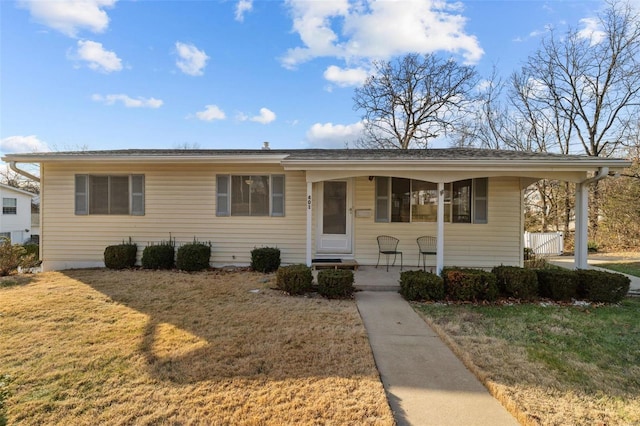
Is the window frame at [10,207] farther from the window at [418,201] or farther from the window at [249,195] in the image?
the window at [418,201]

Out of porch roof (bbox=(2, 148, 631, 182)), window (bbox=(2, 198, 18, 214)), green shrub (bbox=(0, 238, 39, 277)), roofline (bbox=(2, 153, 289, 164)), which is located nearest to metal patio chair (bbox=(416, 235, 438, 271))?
porch roof (bbox=(2, 148, 631, 182))

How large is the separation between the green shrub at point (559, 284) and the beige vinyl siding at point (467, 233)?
2.24 metres

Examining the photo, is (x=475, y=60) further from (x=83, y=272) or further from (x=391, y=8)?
(x=83, y=272)

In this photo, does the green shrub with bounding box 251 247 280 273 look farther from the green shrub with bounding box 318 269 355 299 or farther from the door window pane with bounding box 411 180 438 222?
the door window pane with bounding box 411 180 438 222

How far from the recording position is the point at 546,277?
18.3ft

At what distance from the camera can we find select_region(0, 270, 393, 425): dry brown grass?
230 centimetres

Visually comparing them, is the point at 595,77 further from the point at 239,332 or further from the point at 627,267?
the point at 239,332

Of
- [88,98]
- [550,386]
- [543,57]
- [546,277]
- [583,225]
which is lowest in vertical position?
[550,386]

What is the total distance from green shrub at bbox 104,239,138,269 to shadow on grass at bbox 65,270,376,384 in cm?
113

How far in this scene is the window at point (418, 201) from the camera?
7938 millimetres

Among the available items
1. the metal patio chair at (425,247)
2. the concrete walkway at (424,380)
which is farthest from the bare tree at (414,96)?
the concrete walkway at (424,380)

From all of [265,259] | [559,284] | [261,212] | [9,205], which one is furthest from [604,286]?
[9,205]

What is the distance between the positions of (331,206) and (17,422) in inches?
259

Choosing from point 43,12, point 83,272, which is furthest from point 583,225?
point 43,12
